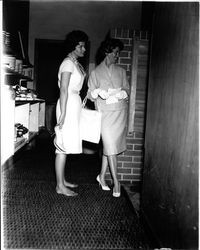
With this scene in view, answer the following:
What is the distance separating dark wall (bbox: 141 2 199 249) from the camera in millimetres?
1258

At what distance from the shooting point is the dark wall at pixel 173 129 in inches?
49.5


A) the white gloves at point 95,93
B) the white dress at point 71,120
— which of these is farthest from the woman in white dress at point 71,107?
the white gloves at point 95,93

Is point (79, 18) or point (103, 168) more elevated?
point (79, 18)

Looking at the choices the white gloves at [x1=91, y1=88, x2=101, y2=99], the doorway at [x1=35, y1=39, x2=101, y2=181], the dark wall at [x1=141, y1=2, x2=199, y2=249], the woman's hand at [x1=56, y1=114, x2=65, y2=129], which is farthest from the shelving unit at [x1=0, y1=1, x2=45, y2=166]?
the dark wall at [x1=141, y1=2, x2=199, y2=249]

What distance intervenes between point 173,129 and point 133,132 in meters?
1.61

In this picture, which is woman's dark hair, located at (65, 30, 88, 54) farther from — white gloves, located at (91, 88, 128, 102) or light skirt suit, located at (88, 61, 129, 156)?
white gloves, located at (91, 88, 128, 102)

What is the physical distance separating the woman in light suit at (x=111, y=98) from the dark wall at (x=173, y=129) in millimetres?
677

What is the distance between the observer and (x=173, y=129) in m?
1.52

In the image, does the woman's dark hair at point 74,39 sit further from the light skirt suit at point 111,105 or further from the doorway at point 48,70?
the doorway at point 48,70

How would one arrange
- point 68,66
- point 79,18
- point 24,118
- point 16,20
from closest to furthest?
point 68,66 < point 24,118 < point 16,20 < point 79,18

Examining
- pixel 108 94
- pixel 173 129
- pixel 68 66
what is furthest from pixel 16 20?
pixel 173 129

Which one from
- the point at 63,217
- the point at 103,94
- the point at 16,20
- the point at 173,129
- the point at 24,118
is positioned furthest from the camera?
the point at 16,20

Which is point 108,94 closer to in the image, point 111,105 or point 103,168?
point 111,105

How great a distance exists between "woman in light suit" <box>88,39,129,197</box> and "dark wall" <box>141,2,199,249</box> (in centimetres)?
68
